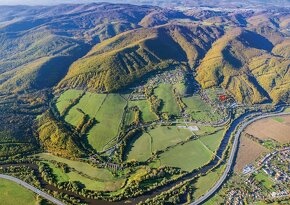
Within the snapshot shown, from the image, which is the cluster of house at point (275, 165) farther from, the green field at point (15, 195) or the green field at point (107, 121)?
the green field at point (15, 195)

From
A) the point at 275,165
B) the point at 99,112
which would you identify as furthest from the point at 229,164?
the point at 99,112

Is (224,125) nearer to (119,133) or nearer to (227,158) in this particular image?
(227,158)

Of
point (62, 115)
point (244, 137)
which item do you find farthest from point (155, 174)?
point (62, 115)

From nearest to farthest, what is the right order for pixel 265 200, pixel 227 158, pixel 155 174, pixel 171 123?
pixel 265 200
pixel 155 174
pixel 227 158
pixel 171 123

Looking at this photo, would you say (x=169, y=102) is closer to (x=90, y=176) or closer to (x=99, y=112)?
(x=99, y=112)

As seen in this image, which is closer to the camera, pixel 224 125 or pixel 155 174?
pixel 155 174

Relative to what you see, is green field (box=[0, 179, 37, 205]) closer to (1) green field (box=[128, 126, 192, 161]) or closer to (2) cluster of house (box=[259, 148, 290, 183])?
(1) green field (box=[128, 126, 192, 161])
